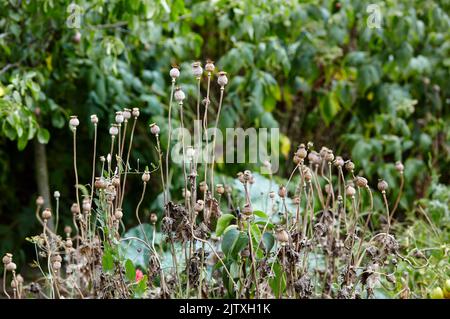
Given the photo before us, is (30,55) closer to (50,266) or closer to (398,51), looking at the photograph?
(50,266)

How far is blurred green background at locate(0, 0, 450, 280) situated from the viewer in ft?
8.21

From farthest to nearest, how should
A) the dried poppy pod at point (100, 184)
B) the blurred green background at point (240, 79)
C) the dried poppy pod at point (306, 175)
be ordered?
the blurred green background at point (240, 79)
the dried poppy pod at point (306, 175)
the dried poppy pod at point (100, 184)

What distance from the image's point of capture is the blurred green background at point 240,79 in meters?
2.50

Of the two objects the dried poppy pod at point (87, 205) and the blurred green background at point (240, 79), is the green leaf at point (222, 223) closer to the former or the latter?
the dried poppy pod at point (87, 205)

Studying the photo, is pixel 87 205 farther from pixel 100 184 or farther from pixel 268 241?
pixel 268 241

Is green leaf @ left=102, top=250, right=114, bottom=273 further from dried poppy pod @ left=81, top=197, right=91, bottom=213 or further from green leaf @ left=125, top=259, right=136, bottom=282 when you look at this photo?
dried poppy pod @ left=81, top=197, right=91, bottom=213

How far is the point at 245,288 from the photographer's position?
152 cm

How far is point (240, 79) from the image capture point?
3074 millimetres

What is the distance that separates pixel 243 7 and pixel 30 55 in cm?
82

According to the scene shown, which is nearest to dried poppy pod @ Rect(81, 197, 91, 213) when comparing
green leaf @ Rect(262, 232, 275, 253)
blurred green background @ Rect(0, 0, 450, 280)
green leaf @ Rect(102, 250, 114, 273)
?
green leaf @ Rect(102, 250, 114, 273)

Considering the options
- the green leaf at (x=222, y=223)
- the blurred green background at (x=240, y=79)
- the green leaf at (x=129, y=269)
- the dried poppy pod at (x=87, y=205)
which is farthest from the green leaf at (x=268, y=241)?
the blurred green background at (x=240, y=79)

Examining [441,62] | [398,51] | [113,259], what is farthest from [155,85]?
[113,259]

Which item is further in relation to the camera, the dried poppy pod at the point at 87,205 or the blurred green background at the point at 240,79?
the blurred green background at the point at 240,79

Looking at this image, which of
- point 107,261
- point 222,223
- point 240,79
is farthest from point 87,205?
point 240,79
